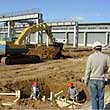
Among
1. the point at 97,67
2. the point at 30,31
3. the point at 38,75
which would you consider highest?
the point at 30,31

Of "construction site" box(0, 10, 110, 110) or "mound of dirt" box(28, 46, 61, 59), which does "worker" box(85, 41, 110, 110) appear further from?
"mound of dirt" box(28, 46, 61, 59)

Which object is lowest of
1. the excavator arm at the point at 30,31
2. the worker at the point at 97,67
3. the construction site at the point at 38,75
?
the construction site at the point at 38,75

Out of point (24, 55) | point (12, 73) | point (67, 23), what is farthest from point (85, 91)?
point (67, 23)

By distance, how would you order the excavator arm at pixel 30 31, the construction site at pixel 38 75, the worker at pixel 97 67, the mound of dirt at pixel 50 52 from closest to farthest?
the worker at pixel 97 67 → the construction site at pixel 38 75 → the excavator arm at pixel 30 31 → the mound of dirt at pixel 50 52

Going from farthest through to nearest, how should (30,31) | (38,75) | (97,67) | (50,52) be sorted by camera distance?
(50,52) < (30,31) < (38,75) < (97,67)

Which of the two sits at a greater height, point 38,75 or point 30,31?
point 30,31

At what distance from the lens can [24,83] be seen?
1734 centimetres

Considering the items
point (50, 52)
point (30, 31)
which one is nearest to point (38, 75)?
point (30, 31)

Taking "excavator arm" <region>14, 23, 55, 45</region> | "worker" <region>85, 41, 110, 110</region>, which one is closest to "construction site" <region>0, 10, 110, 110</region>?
"excavator arm" <region>14, 23, 55, 45</region>

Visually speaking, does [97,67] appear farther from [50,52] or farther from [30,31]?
[50,52]

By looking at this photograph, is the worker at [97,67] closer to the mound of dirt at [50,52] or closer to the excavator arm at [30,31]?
the excavator arm at [30,31]

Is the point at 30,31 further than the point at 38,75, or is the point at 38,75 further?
the point at 30,31

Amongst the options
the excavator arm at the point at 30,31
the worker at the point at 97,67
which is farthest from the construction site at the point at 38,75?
the worker at the point at 97,67

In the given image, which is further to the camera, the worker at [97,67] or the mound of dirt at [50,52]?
the mound of dirt at [50,52]
